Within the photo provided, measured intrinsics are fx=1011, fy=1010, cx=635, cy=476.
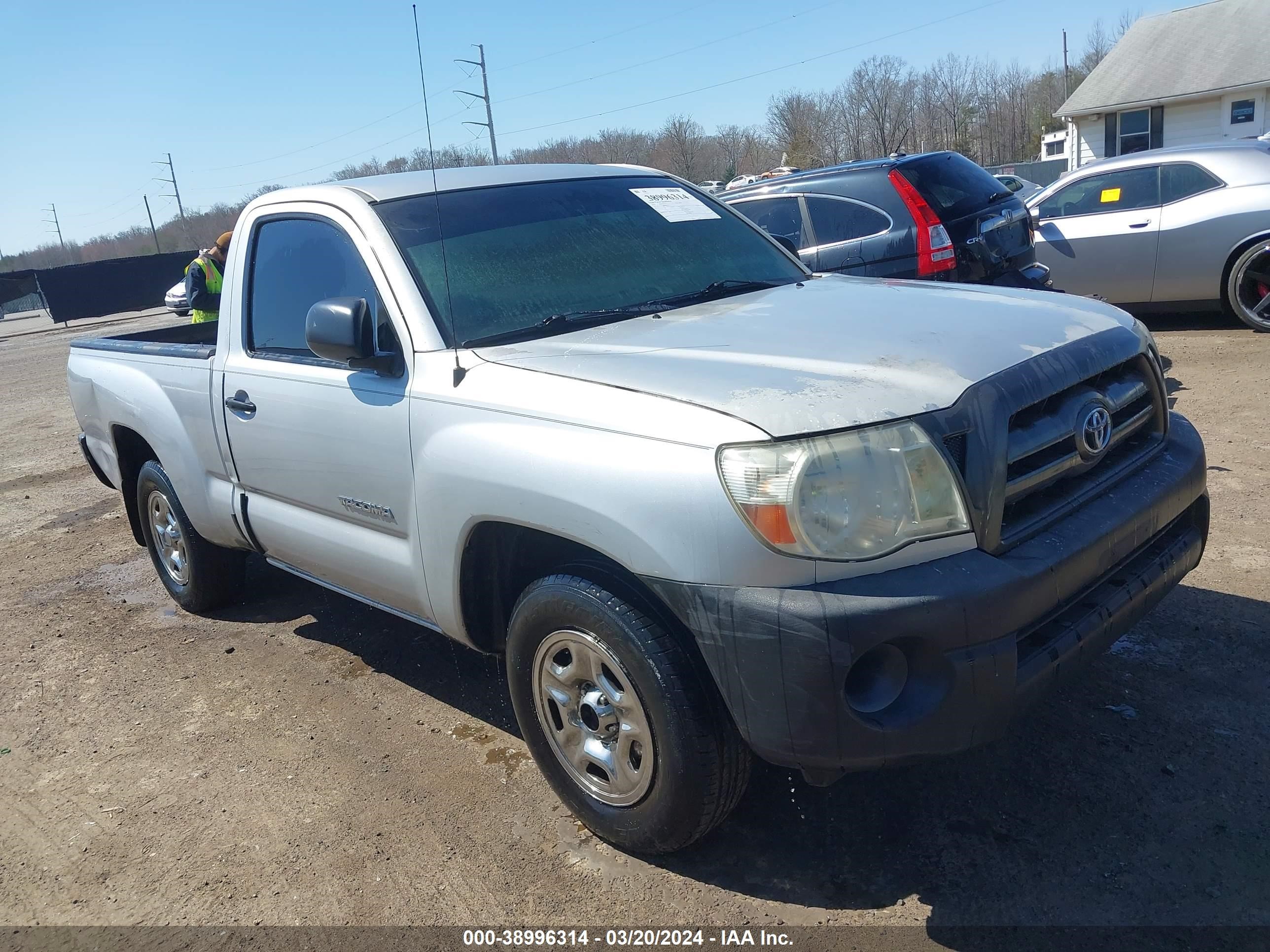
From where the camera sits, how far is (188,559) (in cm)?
498

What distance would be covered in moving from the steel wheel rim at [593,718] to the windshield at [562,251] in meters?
1.06

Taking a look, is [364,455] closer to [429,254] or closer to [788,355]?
[429,254]

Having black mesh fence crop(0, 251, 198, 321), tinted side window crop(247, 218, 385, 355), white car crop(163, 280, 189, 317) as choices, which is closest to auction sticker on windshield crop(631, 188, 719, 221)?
tinted side window crop(247, 218, 385, 355)

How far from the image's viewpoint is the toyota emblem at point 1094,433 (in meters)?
2.65

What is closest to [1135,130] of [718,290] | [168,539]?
[718,290]

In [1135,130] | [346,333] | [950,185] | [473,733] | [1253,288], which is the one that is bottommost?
[473,733]

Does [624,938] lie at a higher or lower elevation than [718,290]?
lower

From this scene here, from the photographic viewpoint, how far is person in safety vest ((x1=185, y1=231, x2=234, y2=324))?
7594 millimetres

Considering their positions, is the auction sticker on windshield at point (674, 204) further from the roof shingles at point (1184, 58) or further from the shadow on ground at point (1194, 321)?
the roof shingles at point (1184, 58)

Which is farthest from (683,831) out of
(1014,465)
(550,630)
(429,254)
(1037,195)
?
(1037,195)

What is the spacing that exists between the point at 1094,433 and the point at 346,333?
218cm

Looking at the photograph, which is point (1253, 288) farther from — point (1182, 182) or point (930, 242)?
point (930, 242)

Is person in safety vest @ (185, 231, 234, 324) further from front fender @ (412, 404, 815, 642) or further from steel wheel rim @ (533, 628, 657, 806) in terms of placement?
steel wheel rim @ (533, 628, 657, 806)

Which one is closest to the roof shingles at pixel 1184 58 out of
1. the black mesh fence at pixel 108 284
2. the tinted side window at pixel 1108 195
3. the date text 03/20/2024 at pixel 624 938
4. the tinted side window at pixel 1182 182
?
the tinted side window at pixel 1108 195
